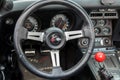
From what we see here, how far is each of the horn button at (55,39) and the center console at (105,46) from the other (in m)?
0.62

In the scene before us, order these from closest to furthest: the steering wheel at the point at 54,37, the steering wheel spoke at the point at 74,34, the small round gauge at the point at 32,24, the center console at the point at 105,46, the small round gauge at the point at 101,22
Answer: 1. the steering wheel at the point at 54,37
2. the steering wheel spoke at the point at 74,34
3. the small round gauge at the point at 32,24
4. the center console at the point at 105,46
5. the small round gauge at the point at 101,22

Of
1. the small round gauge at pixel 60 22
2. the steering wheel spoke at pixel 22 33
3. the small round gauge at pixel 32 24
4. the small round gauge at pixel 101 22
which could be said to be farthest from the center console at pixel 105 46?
the steering wheel spoke at pixel 22 33

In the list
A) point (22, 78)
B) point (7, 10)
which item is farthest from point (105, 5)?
point (22, 78)

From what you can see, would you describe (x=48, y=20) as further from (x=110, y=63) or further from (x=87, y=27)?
(x=110, y=63)

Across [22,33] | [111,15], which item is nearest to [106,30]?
[111,15]

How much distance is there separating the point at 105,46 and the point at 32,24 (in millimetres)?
837

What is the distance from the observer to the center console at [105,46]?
2.88 meters

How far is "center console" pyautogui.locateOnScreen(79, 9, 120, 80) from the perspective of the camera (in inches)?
113

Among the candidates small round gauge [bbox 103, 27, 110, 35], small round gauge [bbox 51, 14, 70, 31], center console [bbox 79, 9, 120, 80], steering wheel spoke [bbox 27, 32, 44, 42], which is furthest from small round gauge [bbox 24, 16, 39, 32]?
small round gauge [bbox 103, 27, 110, 35]

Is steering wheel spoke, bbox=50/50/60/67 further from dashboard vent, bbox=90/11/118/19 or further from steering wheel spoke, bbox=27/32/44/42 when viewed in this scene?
dashboard vent, bbox=90/11/118/19

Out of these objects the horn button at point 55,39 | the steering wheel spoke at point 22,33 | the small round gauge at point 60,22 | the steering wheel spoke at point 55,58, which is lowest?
the steering wheel spoke at point 55,58

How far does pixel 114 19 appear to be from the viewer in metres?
3.06

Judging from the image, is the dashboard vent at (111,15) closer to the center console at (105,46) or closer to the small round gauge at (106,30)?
the center console at (105,46)

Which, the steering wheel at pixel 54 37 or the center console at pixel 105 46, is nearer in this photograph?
the steering wheel at pixel 54 37
